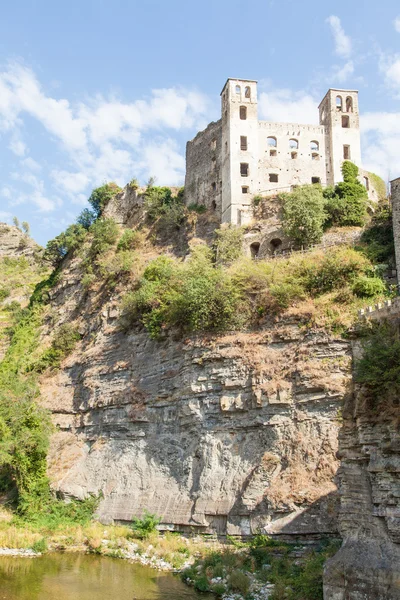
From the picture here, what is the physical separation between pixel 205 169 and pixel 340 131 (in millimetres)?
9079

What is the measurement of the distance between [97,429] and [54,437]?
9.48 feet

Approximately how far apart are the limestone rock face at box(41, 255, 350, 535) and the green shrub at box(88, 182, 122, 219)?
17.6 m

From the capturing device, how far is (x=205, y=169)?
131 ft

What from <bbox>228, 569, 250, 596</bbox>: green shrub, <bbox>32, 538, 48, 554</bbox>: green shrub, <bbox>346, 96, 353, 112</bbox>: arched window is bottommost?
<bbox>228, 569, 250, 596</bbox>: green shrub

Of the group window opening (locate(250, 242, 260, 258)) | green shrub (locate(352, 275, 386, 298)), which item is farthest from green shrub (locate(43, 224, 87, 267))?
green shrub (locate(352, 275, 386, 298))

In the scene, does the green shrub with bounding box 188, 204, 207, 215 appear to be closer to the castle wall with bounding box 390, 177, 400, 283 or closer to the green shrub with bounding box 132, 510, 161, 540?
the castle wall with bounding box 390, 177, 400, 283

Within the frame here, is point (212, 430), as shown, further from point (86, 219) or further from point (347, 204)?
point (86, 219)

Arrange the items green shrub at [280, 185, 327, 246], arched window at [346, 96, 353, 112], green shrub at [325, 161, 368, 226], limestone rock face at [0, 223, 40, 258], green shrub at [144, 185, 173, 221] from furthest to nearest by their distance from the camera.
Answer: limestone rock face at [0, 223, 40, 258] < green shrub at [144, 185, 173, 221] < arched window at [346, 96, 353, 112] < green shrub at [325, 161, 368, 226] < green shrub at [280, 185, 327, 246]

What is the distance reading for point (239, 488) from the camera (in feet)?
74.5

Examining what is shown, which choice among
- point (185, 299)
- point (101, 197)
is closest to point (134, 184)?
point (101, 197)

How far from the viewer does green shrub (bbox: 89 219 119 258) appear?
132 ft

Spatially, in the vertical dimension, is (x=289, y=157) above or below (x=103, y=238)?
above

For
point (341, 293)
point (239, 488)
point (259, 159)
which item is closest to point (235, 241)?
point (259, 159)

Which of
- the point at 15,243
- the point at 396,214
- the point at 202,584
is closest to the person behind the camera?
the point at 202,584
